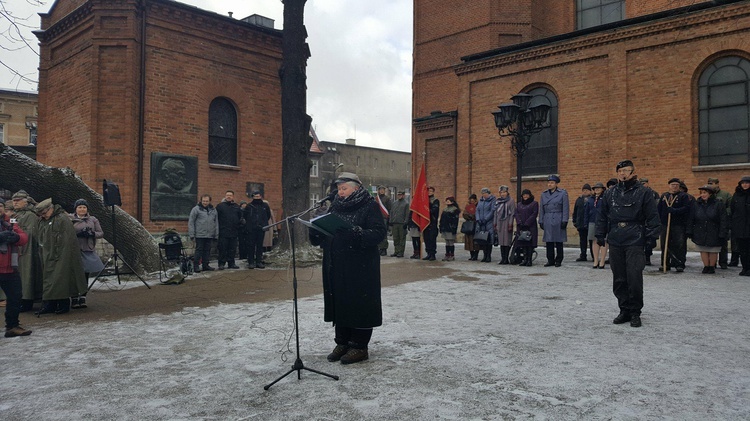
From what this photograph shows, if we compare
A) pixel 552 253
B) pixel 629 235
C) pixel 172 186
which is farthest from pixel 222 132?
pixel 629 235

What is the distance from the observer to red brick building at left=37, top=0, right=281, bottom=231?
14.5 m

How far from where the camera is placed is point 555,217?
12.0 m

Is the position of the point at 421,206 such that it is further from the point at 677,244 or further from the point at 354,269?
the point at 354,269

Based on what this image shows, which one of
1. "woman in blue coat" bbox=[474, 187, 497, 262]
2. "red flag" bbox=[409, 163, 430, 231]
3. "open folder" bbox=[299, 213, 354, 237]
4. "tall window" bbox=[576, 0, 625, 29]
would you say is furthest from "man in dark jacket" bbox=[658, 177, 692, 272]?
"tall window" bbox=[576, 0, 625, 29]

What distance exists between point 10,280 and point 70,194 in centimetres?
453

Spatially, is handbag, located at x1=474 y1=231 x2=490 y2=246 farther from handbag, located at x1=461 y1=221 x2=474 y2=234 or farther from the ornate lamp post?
the ornate lamp post

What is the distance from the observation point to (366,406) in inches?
141

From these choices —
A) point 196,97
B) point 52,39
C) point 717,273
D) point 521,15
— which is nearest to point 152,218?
point 196,97

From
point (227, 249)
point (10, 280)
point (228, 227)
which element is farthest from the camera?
point (227, 249)

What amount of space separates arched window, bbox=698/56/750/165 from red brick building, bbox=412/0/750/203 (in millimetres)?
27

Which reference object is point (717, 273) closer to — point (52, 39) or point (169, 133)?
point (169, 133)

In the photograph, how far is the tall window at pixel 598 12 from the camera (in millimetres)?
21919

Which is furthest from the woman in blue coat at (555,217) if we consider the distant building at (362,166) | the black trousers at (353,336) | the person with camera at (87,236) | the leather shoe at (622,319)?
the distant building at (362,166)

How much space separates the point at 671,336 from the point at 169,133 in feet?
44.8
